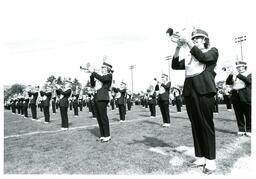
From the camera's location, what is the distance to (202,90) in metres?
4.74

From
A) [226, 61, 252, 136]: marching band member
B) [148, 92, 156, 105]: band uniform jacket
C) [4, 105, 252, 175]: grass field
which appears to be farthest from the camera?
[148, 92, 156, 105]: band uniform jacket

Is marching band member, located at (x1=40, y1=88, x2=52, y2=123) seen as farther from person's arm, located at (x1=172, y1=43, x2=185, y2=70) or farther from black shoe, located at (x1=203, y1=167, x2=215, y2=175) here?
black shoe, located at (x1=203, y1=167, x2=215, y2=175)

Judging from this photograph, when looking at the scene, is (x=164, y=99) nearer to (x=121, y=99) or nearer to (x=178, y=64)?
(x=121, y=99)

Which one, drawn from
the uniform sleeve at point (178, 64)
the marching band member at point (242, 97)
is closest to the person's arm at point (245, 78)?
the marching band member at point (242, 97)

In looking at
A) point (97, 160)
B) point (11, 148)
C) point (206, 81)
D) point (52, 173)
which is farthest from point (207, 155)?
point (11, 148)

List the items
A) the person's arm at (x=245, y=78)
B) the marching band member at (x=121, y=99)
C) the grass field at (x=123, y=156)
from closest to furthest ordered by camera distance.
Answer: the grass field at (x=123, y=156)
the person's arm at (x=245, y=78)
the marching band member at (x=121, y=99)

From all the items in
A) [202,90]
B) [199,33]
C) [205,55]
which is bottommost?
[202,90]

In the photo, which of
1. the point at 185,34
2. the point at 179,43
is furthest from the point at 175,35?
the point at 179,43

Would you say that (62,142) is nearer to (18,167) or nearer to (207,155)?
(18,167)

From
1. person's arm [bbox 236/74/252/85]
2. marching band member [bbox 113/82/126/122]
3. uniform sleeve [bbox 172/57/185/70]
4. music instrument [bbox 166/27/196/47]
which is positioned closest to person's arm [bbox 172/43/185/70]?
uniform sleeve [bbox 172/57/185/70]

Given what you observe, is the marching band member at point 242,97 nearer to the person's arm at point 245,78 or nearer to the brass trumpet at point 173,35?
the person's arm at point 245,78

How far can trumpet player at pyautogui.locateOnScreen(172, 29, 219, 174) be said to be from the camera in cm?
461

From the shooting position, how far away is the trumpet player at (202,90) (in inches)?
181
